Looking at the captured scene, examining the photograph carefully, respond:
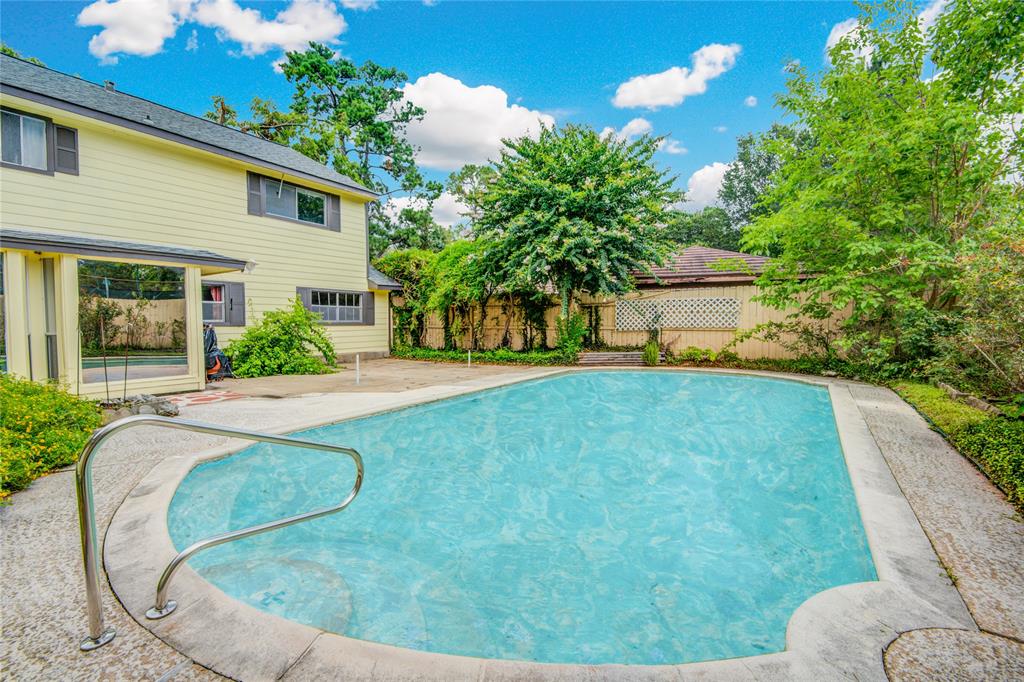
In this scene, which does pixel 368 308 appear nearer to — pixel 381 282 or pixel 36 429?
pixel 381 282

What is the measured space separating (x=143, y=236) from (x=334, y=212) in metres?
4.67

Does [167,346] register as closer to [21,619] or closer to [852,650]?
[21,619]

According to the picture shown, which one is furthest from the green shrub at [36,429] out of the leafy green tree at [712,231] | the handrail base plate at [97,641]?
the leafy green tree at [712,231]

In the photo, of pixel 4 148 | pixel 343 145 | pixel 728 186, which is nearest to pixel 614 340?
pixel 4 148

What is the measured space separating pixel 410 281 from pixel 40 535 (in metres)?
13.2

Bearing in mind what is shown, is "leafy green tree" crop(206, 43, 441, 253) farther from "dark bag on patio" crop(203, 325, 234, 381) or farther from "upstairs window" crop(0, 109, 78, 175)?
"dark bag on patio" crop(203, 325, 234, 381)

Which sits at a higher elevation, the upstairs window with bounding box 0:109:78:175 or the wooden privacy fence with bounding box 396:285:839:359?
the upstairs window with bounding box 0:109:78:175

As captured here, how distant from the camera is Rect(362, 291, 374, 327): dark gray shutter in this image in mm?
14156

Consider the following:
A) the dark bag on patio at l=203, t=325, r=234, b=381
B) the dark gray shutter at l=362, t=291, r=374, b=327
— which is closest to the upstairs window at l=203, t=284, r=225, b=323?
the dark bag on patio at l=203, t=325, r=234, b=381

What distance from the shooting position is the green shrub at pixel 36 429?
336 centimetres

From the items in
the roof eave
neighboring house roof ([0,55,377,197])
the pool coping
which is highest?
neighboring house roof ([0,55,377,197])

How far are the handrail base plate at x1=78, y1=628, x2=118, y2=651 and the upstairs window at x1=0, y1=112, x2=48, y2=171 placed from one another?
1006cm

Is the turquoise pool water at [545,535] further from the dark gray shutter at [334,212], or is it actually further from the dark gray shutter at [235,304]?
the dark gray shutter at [334,212]

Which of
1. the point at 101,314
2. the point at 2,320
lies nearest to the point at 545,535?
the point at 101,314
